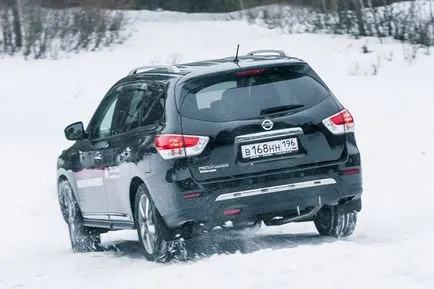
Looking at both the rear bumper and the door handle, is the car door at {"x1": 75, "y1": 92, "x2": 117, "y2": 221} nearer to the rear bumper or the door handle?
the door handle

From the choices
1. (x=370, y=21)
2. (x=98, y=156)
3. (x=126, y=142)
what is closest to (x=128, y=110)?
(x=126, y=142)

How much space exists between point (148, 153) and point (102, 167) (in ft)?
4.38

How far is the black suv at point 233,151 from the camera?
970 centimetres

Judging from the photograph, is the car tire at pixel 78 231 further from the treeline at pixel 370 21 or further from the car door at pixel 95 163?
the treeline at pixel 370 21

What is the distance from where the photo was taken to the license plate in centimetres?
974

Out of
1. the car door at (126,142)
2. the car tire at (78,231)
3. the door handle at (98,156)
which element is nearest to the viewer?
the car door at (126,142)

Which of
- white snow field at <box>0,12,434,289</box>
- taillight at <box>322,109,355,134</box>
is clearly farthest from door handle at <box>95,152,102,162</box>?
taillight at <box>322,109,355,134</box>

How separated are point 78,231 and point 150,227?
232 centimetres

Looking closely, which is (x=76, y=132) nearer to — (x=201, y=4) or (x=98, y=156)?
(x=98, y=156)

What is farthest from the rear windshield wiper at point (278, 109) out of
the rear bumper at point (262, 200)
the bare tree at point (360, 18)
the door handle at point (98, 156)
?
the bare tree at point (360, 18)

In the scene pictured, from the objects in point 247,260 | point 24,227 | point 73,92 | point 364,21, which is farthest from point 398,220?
point 364,21

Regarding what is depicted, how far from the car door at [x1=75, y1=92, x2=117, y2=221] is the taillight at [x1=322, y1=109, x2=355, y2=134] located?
2165 millimetres

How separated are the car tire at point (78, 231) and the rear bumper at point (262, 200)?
2688 millimetres

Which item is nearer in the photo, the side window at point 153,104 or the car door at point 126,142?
the side window at point 153,104
